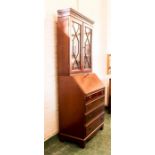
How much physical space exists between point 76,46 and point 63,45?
24cm

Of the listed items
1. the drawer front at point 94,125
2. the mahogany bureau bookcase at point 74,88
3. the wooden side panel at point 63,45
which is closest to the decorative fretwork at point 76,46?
the mahogany bureau bookcase at point 74,88

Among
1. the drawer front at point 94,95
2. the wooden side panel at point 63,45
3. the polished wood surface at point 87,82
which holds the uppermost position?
the wooden side panel at point 63,45

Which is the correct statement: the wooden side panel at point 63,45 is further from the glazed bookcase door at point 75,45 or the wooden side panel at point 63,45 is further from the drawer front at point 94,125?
the drawer front at point 94,125

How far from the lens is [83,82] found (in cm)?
247

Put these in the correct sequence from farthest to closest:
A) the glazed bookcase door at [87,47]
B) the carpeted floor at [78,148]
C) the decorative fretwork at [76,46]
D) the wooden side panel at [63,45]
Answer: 1. the glazed bookcase door at [87,47]
2. the decorative fretwork at [76,46]
3. the wooden side panel at [63,45]
4. the carpeted floor at [78,148]

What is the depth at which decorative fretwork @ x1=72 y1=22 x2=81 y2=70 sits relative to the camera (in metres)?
2.45

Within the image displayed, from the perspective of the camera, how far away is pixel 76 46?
2.55m

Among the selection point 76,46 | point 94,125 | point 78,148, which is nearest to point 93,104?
point 94,125

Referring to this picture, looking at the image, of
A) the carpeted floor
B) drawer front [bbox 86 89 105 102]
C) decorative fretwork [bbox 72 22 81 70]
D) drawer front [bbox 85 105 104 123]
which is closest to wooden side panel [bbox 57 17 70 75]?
decorative fretwork [bbox 72 22 81 70]

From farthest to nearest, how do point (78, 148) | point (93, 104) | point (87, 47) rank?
point (87, 47) < point (93, 104) < point (78, 148)

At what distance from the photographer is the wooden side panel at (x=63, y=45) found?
234 centimetres

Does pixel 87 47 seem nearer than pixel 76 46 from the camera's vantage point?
No

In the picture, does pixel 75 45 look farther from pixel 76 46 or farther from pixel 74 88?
pixel 74 88
